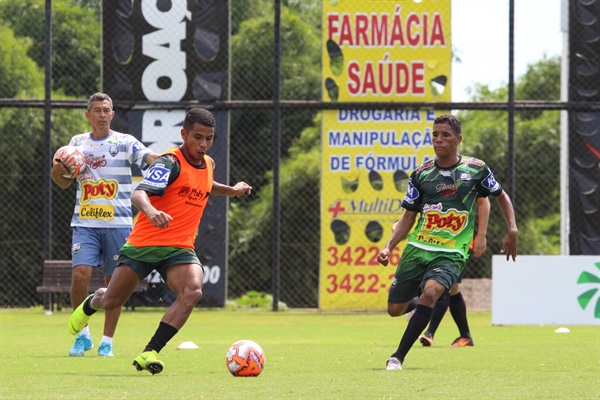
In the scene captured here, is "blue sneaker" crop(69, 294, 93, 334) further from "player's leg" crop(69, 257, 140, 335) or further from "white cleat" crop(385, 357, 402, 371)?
"white cleat" crop(385, 357, 402, 371)

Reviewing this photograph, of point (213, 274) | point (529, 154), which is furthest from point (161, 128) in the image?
point (529, 154)

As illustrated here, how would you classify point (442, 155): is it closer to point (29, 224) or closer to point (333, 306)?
point (333, 306)

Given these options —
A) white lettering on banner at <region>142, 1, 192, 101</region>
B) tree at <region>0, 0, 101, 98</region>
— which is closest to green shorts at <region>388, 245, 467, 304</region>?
white lettering on banner at <region>142, 1, 192, 101</region>

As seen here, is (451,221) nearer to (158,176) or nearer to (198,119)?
(198,119)

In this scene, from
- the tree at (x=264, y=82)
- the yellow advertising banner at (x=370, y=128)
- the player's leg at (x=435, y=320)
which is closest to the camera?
the player's leg at (x=435, y=320)

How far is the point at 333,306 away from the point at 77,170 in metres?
8.88

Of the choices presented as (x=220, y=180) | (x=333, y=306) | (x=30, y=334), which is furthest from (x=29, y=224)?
(x=30, y=334)

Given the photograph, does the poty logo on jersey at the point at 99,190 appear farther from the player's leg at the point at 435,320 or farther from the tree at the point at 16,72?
the tree at the point at 16,72

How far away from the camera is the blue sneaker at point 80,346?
→ 9.65 meters

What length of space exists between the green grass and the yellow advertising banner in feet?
9.29

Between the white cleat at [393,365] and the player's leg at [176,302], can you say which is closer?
the player's leg at [176,302]

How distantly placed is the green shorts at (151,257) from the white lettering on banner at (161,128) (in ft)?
32.8

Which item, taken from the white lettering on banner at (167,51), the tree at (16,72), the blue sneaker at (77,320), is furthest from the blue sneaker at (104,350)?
the tree at (16,72)

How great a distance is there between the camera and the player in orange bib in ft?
25.6
